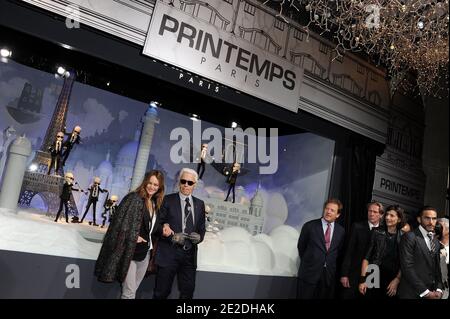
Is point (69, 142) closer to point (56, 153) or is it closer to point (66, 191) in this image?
point (56, 153)

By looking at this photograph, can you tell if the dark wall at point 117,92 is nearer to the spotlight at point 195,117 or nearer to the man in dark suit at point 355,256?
the spotlight at point 195,117

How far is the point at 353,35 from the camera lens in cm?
412

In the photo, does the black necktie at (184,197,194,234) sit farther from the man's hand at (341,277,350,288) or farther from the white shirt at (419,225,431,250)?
the white shirt at (419,225,431,250)

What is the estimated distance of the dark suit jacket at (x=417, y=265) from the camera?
329cm

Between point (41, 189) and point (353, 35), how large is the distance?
11.3 feet

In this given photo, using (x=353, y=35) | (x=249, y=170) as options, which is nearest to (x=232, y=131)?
(x=249, y=170)

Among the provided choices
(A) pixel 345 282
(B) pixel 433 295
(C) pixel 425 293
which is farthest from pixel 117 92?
(B) pixel 433 295

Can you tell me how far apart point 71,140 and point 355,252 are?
277cm

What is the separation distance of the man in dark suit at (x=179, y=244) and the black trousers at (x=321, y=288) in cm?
116

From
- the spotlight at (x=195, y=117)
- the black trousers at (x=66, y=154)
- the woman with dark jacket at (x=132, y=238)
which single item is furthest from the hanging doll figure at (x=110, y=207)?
the spotlight at (x=195, y=117)

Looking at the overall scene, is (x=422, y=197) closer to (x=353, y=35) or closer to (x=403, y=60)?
(x=403, y=60)

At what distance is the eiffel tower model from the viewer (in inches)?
116

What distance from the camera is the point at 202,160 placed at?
12.4ft

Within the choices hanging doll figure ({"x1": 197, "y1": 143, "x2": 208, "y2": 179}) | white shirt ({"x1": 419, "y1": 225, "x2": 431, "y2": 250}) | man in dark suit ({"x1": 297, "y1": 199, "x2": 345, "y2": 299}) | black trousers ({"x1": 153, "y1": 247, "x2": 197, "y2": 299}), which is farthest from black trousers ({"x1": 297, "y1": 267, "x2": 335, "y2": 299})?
hanging doll figure ({"x1": 197, "y1": 143, "x2": 208, "y2": 179})
